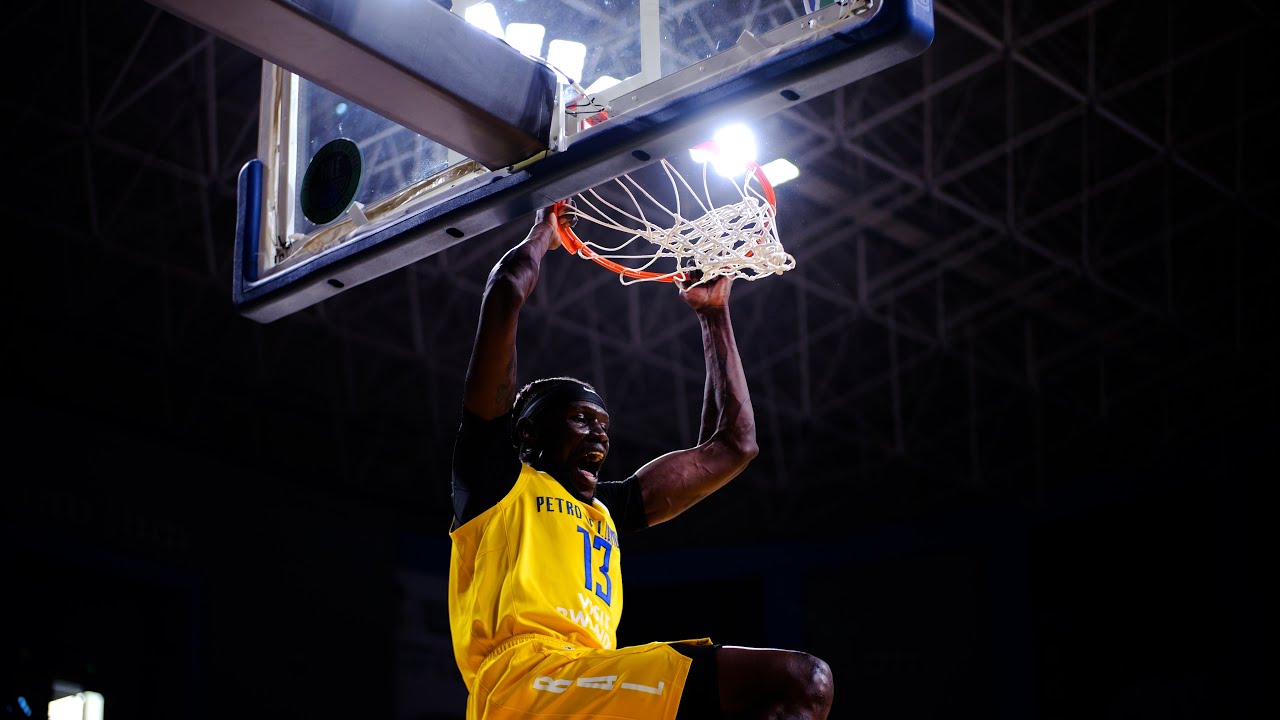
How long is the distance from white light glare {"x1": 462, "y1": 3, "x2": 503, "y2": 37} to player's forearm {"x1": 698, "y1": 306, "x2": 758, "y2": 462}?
126 cm

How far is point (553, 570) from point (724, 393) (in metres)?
1.29

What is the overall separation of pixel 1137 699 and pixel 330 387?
9.85m

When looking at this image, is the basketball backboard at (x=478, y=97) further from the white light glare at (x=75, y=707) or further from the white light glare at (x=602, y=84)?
→ the white light glare at (x=75, y=707)

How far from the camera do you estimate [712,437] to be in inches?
193

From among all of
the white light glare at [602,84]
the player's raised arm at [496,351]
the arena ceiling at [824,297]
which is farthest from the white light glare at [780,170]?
the player's raised arm at [496,351]

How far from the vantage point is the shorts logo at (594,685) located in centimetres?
344

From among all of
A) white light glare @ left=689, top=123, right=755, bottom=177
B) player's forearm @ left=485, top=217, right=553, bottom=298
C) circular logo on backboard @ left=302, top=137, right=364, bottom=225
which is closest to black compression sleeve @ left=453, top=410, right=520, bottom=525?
player's forearm @ left=485, top=217, right=553, bottom=298

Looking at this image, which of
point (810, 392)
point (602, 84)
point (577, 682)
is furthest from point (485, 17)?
point (810, 392)

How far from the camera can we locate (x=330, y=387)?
16547 mm

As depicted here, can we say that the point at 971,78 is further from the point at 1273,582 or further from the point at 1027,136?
A: the point at 1273,582

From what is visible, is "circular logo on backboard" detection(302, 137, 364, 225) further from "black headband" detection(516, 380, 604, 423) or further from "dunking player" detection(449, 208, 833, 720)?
"black headband" detection(516, 380, 604, 423)

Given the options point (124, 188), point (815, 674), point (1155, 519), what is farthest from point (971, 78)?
point (815, 674)

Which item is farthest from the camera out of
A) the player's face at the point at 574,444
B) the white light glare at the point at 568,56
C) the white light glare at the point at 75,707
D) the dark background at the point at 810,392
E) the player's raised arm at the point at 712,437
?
the dark background at the point at 810,392

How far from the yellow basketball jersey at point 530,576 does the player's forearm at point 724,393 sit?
35.9 inches
